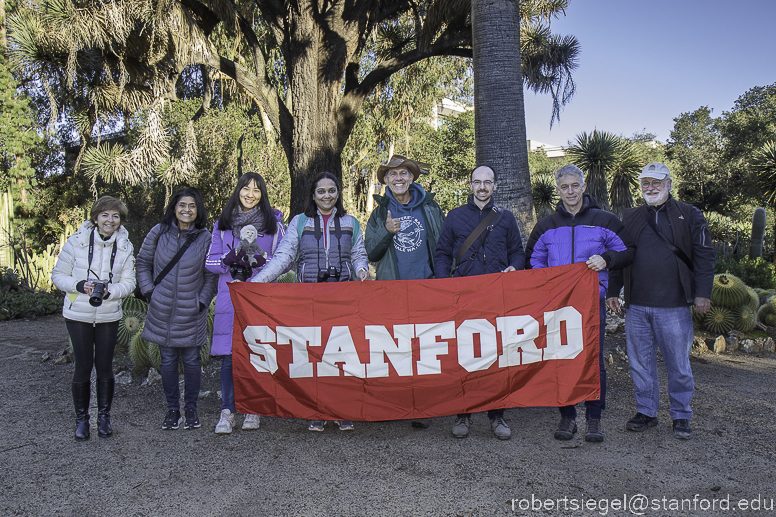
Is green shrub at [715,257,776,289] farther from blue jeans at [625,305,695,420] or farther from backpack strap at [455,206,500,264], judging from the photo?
Answer: backpack strap at [455,206,500,264]

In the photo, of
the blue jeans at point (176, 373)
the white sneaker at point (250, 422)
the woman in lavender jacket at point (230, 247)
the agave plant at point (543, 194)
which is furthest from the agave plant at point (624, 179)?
the blue jeans at point (176, 373)

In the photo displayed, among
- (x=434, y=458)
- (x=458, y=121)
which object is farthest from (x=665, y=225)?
(x=458, y=121)

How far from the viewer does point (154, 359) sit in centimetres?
601

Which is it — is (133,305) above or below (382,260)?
below

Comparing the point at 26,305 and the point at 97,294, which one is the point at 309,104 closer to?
the point at 26,305

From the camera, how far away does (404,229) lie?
4.58 meters

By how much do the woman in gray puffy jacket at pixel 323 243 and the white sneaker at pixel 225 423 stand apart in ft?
2.09

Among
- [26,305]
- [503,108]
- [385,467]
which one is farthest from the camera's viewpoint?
[26,305]

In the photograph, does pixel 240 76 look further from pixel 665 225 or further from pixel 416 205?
pixel 665 225

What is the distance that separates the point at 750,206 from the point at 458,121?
19379 mm

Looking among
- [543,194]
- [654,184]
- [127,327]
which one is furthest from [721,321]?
[543,194]

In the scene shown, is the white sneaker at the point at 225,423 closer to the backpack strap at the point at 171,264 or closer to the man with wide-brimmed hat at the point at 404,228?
the backpack strap at the point at 171,264

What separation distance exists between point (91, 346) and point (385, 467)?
251 centimetres

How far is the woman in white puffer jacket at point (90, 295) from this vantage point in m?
4.23
